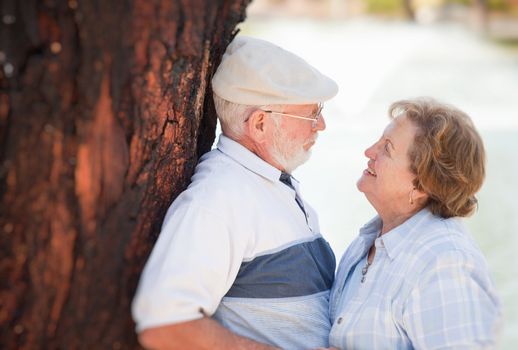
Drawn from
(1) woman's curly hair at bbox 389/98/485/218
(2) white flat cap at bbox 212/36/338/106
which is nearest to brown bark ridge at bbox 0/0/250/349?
(2) white flat cap at bbox 212/36/338/106

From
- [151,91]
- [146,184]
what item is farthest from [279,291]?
[151,91]

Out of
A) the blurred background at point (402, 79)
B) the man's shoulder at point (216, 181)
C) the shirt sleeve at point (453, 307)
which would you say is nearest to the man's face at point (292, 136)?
the man's shoulder at point (216, 181)

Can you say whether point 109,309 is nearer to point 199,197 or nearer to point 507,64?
point 199,197

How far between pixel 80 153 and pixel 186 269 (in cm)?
37

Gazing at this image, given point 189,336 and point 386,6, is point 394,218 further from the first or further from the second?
point 386,6

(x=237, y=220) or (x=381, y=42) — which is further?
(x=381, y=42)

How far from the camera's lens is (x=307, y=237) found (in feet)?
7.06

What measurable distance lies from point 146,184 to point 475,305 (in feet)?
2.94

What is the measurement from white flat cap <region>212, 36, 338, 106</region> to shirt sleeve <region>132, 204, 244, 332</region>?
1.42ft

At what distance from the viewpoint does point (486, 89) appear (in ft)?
40.1

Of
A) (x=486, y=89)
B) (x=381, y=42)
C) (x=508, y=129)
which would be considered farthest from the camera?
(x=381, y=42)

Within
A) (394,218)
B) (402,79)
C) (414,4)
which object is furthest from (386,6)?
(394,218)

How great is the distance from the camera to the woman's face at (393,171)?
2.17 meters

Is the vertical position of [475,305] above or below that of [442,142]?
below
